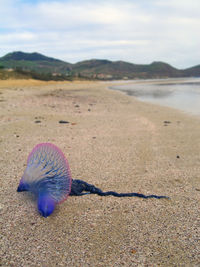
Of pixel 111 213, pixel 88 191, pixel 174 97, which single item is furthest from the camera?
pixel 174 97

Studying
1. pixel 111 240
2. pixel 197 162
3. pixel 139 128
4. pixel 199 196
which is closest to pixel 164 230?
pixel 111 240

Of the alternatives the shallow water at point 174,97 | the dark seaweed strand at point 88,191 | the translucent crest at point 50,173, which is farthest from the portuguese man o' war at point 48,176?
the shallow water at point 174,97

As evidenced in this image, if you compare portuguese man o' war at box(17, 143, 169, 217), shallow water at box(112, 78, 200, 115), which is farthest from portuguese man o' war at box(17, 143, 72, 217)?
Answer: shallow water at box(112, 78, 200, 115)

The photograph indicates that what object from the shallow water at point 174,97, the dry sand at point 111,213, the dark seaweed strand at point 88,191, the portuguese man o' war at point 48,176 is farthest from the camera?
the shallow water at point 174,97

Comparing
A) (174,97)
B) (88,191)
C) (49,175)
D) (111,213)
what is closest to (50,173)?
(49,175)

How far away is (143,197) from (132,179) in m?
0.59

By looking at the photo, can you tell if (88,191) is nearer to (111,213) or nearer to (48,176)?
(111,213)

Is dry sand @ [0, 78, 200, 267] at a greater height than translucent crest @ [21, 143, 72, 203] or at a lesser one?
lesser

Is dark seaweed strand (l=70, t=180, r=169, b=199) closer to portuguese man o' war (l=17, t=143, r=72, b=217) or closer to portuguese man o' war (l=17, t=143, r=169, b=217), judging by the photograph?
portuguese man o' war (l=17, t=143, r=169, b=217)

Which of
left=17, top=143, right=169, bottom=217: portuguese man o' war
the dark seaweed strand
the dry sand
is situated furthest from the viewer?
the dark seaweed strand

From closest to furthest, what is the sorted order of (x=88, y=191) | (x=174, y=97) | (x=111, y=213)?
1. (x=111, y=213)
2. (x=88, y=191)
3. (x=174, y=97)

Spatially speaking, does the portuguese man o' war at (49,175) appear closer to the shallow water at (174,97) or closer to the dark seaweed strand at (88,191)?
the dark seaweed strand at (88,191)

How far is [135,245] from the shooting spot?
2.34m

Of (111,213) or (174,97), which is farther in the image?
(174,97)
